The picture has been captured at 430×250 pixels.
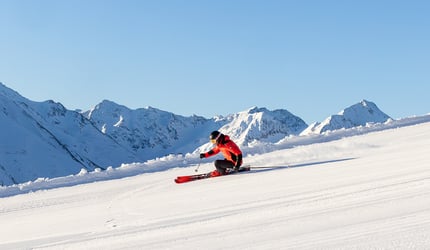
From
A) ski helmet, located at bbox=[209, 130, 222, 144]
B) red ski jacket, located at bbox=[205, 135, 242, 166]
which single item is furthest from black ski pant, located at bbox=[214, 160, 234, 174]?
ski helmet, located at bbox=[209, 130, 222, 144]

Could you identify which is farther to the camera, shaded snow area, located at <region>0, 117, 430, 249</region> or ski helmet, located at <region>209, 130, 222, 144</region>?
ski helmet, located at <region>209, 130, 222, 144</region>

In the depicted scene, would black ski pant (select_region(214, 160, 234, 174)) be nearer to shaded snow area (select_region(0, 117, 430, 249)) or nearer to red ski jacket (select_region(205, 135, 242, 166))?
red ski jacket (select_region(205, 135, 242, 166))

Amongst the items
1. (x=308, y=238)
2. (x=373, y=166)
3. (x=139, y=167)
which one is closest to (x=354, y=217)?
(x=308, y=238)

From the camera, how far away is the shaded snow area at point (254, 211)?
19.0ft

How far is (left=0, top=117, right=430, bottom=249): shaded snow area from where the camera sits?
5.80 m

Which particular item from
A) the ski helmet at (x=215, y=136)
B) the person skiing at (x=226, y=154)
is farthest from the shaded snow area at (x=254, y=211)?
the ski helmet at (x=215, y=136)

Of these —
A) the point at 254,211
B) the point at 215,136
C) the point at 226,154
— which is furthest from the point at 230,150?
the point at 254,211

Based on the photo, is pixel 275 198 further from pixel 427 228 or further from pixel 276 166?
pixel 276 166

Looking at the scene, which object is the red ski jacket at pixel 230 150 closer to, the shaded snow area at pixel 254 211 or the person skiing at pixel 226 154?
the person skiing at pixel 226 154

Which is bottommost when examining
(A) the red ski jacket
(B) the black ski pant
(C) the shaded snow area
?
(C) the shaded snow area

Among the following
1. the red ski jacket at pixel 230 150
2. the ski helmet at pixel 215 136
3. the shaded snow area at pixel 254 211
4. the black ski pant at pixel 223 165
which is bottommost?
the shaded snow area at pixel 254 211

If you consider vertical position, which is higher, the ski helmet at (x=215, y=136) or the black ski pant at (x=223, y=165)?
the ski helmet at (x=215, y=136)

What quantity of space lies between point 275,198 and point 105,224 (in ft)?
8.38

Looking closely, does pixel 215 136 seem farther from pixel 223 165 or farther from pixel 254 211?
pixel 254 211
